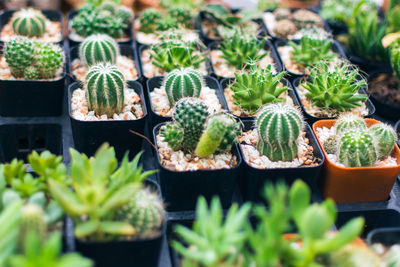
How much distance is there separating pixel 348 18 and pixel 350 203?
1.73 meters

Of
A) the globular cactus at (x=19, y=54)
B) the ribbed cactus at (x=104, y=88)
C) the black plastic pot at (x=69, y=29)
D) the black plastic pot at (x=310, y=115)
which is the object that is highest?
the black plastic pot at (x=69, y=29)

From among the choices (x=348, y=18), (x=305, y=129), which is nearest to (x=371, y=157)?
(x=305, y=129)

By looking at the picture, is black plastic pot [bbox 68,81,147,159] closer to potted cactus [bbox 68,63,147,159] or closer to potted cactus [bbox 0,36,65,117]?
potted cactus [bbox 68,63,147,159]

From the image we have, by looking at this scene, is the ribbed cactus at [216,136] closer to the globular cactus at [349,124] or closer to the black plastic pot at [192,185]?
the black plastic pot at [192,185]

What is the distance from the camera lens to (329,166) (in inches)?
75.9

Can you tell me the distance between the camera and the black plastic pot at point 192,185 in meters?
1.78

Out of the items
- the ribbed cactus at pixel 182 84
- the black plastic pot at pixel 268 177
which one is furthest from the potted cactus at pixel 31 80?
the black plastic pot at pixel 268 177

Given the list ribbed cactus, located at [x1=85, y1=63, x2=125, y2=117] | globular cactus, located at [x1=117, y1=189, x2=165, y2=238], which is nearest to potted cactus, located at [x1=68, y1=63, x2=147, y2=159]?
ribbed cactus, located at [x1=85, y1=63, x2=125, y2=117]

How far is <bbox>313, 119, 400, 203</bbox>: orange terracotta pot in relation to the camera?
1902 millimetres

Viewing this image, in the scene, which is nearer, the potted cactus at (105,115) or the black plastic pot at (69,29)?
the potted cactus at (105,115)

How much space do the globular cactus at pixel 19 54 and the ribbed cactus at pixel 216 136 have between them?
97 centimetres

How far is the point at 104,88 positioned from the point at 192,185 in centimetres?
61

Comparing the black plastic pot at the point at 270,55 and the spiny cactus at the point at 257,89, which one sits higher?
the black plastic pot at the point at 270,55

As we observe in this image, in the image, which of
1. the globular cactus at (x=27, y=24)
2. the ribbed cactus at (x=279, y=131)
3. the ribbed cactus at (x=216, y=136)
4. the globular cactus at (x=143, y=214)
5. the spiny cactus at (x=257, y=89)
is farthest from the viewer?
the globular cactus at (x=27, y=24)
